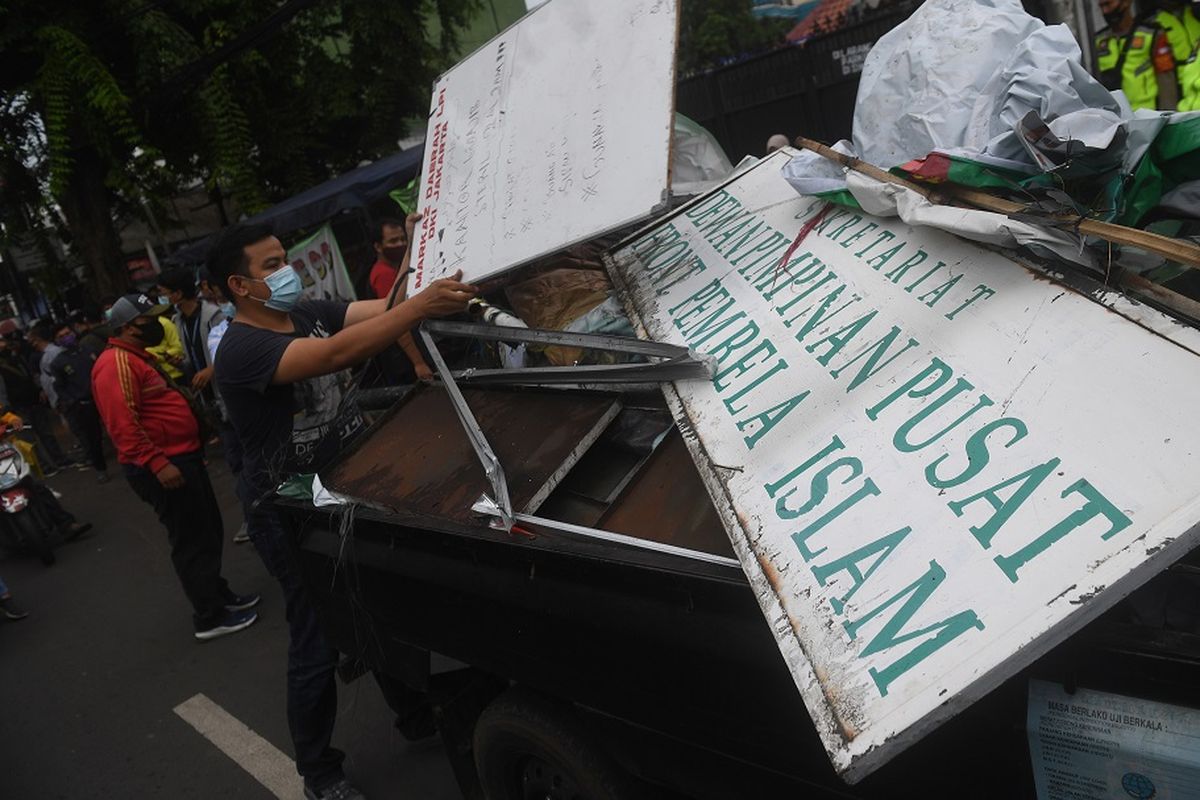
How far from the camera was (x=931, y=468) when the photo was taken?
1.47 meters

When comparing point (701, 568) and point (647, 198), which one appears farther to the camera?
point (647, 198)

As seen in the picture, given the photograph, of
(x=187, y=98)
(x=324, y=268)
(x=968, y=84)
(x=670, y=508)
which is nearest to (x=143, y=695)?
(x=670, y=508)

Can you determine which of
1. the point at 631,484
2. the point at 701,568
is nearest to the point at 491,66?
the point at 631,484

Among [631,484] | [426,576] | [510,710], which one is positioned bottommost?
[510,710]

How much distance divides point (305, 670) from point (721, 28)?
21.0 m

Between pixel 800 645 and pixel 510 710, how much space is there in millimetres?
1246

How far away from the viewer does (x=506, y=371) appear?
8.78 ft

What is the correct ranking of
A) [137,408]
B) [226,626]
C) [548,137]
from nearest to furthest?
[548,137], [137,408], [226,626]

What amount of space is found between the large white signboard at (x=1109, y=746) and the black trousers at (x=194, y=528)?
4675 millimetres

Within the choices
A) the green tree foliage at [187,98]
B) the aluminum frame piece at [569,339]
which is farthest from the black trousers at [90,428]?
the aluminum frame piece at [569,339]

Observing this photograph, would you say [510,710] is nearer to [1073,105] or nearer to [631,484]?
[631,484]

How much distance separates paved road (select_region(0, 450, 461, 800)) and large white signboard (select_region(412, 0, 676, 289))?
2.10 m

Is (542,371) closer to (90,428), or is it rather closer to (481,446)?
(481,446)

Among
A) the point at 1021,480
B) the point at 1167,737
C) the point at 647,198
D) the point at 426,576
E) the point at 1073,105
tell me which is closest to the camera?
the point at 1167,737
